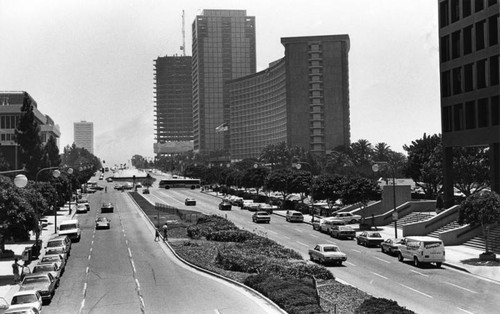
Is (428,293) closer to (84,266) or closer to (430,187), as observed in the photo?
(84,266)

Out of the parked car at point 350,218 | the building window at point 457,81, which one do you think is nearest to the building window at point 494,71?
the building window at point 457,81

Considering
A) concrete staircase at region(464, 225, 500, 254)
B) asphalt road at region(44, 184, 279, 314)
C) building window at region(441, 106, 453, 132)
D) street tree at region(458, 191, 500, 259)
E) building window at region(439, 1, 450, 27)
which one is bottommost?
asphalt road at region(44, 184, 279, 314)

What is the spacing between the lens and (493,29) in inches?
2211

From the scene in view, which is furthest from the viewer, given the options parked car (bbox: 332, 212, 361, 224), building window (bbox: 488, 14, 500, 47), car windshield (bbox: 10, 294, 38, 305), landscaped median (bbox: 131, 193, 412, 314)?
parked car (bbox: 332, 212, 361, 224)

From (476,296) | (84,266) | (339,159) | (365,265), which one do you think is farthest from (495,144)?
(339,159)

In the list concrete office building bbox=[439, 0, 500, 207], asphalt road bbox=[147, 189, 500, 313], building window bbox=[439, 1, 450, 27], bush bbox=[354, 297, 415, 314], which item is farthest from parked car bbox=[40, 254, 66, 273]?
building window bbox=[439, 1, 450, 27]

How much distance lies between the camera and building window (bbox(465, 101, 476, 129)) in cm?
6047

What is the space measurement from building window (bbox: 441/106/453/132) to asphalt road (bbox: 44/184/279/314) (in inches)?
1314

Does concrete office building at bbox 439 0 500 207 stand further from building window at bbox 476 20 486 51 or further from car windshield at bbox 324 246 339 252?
car windshield at bbox 324 246 339 252

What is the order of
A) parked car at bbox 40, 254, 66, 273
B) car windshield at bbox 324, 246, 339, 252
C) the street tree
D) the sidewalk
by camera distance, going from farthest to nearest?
the street tree, car windshield at bbox 324, 246, 339, 252, parked car at bbox 40, 254, 66, 273, the sidewalk

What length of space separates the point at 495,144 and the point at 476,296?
94.6ft

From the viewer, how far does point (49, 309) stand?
3014 centimetres

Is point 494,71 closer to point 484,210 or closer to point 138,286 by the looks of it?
point 484,210

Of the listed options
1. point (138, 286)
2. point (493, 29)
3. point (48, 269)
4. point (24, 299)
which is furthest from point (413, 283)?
point (493, 29)
